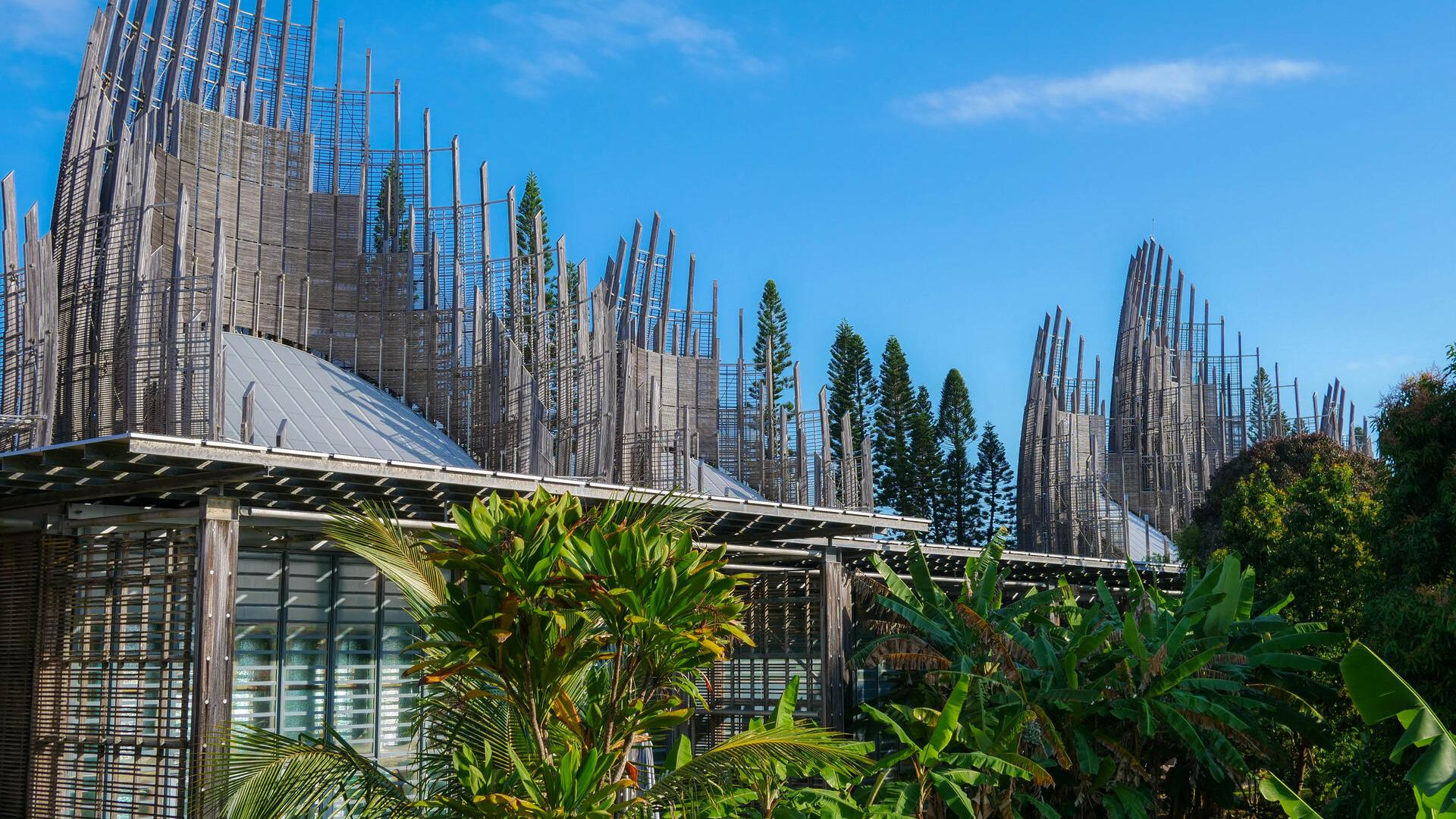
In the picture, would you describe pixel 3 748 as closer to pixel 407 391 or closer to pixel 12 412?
pixel 12 412

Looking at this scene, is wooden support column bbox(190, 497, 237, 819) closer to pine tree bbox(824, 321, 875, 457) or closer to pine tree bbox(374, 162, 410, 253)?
pine tree bbox(374, 162, 410, 253)

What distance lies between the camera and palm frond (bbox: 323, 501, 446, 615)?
6398 millimetres

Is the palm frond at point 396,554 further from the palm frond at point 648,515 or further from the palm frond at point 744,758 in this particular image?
the palm frond at point 744,758

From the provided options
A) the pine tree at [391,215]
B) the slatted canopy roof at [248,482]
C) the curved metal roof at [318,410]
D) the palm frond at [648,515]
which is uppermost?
the pine tree at [391,215]

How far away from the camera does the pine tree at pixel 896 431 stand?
132 ft

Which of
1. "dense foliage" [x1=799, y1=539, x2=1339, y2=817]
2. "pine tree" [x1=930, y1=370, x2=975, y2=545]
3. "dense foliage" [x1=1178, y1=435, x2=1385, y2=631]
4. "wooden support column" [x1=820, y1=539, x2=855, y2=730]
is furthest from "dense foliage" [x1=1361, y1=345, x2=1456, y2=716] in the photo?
"pine tree" [x1=930, y1=370, x2=975, y2=545]

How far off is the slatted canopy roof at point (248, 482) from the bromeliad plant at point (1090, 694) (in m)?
2.09

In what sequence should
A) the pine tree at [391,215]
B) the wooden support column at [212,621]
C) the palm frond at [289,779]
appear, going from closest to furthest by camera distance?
1. the palm frond at [289,779]
2. the wooden support column at [212,621]
3. the pine tree at [391,215]

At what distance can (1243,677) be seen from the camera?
38.2 ft

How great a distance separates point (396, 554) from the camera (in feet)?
21.2

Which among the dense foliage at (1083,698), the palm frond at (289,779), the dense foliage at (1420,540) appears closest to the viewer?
the palm frond at (289,779)

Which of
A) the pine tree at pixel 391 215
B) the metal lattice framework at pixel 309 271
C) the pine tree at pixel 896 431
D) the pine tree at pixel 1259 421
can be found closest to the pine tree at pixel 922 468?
the pine tree at pixel 896 431

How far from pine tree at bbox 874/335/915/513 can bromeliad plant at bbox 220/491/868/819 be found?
111ft

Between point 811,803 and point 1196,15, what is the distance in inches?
256
